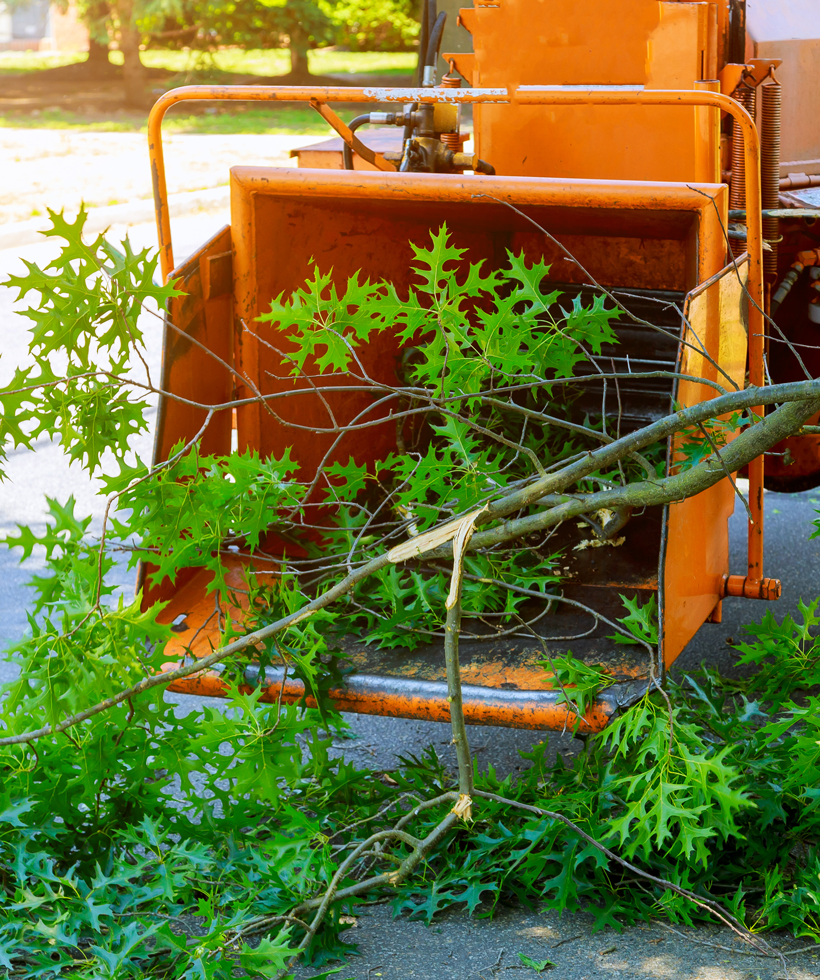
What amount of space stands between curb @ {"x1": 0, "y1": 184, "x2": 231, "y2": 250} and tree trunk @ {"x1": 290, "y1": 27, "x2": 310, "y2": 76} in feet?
32.2

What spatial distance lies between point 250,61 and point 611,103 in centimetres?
2410

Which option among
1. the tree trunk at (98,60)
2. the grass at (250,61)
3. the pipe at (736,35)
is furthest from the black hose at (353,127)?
the tree trunk at (98,60)

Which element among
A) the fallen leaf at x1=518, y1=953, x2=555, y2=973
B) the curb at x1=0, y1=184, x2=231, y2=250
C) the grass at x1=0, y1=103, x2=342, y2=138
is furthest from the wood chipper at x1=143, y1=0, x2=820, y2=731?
the grass at x1=0, y1=103, x2=342, y2=138

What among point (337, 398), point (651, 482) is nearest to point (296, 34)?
point (337, 398)

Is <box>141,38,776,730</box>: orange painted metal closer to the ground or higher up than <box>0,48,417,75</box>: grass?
closer to the ground

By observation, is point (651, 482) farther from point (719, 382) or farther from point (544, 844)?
point (544, 844)

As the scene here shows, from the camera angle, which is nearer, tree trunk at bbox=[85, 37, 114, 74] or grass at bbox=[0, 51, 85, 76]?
tree trunk at bbox=[85, 37, 114, 74]

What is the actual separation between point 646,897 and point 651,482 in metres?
0.91

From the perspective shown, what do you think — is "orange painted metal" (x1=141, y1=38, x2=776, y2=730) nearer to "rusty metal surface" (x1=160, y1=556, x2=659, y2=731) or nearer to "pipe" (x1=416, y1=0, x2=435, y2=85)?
"rusty metal surface" (x1=160, y1=556, x2=659, y2=731)

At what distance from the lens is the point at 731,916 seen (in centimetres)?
234

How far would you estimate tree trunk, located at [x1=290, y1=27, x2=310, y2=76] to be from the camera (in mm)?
20420

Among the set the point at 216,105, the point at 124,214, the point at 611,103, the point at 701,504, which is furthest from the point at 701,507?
the point at 216,105

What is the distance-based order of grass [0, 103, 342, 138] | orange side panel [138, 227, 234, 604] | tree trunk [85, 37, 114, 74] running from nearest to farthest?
orange side panel [138, 227, 234, 604] < grass [0, 103, 342, 138] < tree trunk [85, 37, 114, 74]

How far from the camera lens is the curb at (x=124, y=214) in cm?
929
